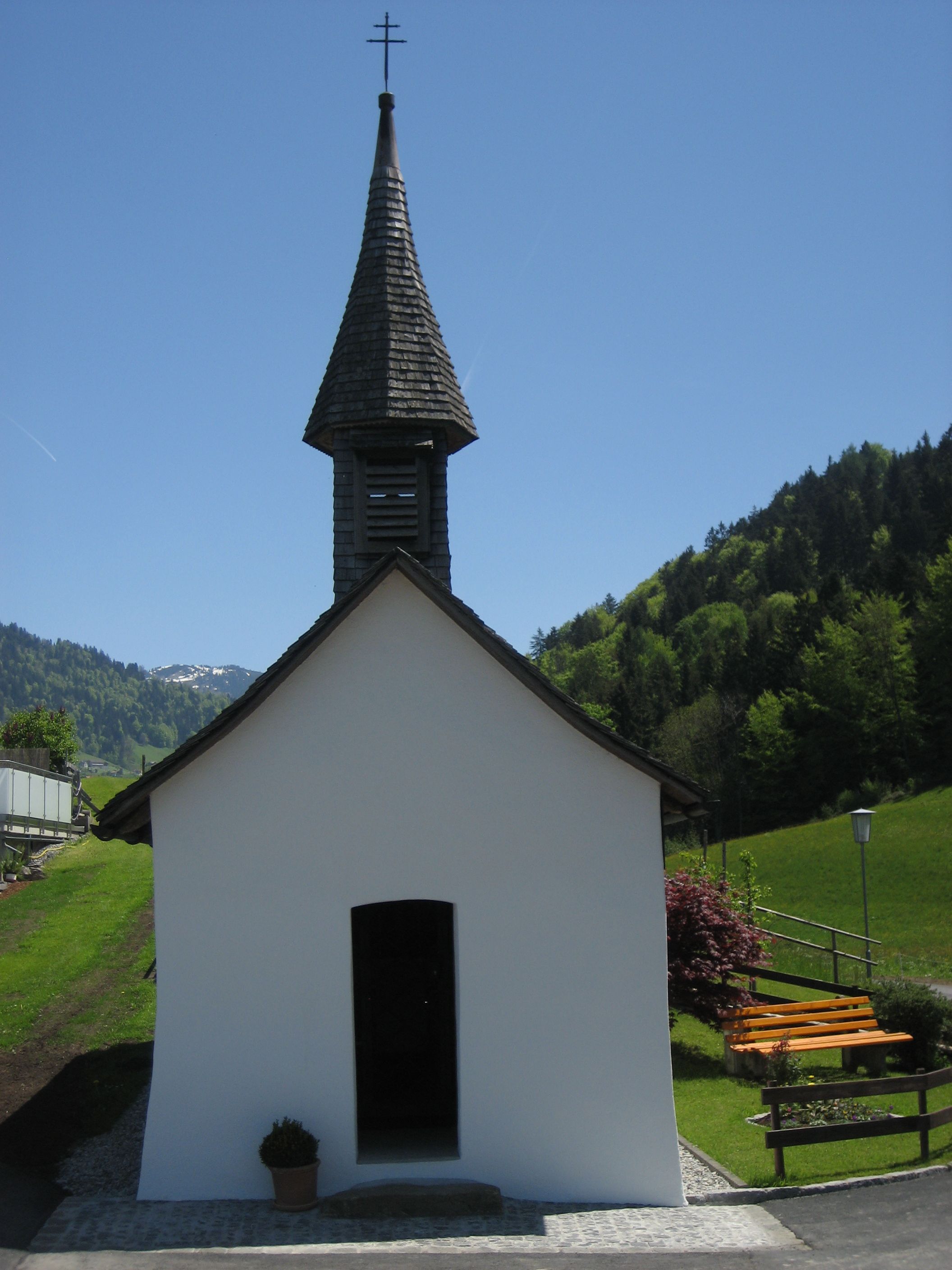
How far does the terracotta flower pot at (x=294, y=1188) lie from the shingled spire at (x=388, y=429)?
6004 millimetres

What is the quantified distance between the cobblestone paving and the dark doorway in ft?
8.43

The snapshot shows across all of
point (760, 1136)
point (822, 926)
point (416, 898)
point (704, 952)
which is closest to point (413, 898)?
point (416, 898)

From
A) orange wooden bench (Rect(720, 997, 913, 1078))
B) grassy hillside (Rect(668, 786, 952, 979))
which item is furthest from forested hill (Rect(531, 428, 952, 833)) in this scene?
orange wooden bench (Rect(720, 997, 913, 1078))

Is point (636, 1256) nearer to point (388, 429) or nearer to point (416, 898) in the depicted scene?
point (416, 898)

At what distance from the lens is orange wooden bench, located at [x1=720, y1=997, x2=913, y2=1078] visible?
15188mm

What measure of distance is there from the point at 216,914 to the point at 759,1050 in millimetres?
8590

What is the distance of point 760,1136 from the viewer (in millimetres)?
12219

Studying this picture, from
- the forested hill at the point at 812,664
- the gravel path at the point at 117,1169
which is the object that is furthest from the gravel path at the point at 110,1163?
Result: the forested hill at the point at 812,664

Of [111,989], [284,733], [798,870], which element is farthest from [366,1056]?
[798,870]

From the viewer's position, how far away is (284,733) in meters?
10.4

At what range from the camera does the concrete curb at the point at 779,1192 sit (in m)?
10.1

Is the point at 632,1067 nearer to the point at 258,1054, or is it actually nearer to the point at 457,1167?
the point at 457,1167

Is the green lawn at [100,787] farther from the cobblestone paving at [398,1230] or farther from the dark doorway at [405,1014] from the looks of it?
the cobblestone paving at [398,1230]

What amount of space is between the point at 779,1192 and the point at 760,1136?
7.22ft
